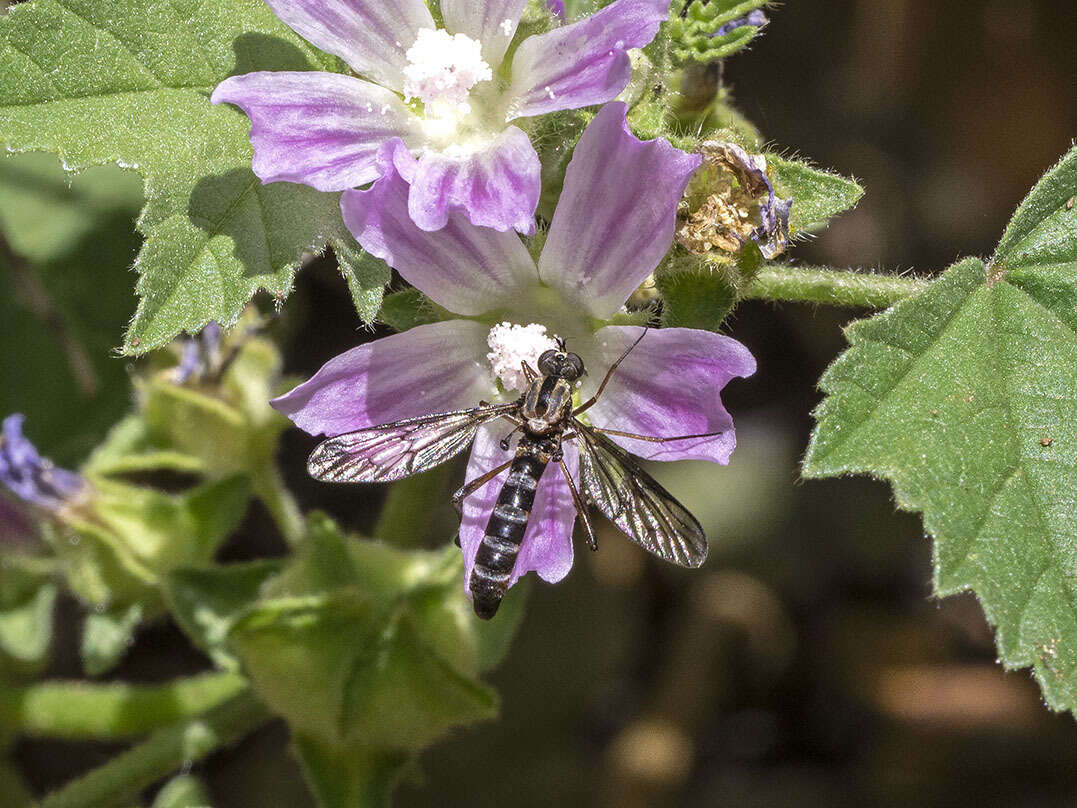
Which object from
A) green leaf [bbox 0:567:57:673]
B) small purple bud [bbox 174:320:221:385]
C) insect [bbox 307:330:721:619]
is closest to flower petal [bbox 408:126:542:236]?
insect [bbox 307:330:721:619]

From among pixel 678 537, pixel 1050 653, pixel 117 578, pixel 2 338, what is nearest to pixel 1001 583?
pixel 1050 653

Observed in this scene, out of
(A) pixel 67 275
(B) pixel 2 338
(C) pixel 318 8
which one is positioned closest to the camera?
(C) pixel 318 8

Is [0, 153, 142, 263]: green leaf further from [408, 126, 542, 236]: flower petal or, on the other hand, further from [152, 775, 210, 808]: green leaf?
[408, 126, 542, 236]: flower petal

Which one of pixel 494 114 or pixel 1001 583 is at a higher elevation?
pixel 494 114

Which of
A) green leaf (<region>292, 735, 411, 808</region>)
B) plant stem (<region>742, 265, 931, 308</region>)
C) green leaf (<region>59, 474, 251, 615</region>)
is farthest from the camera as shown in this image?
green leaf (<region>59, 474, 251, 615</region>)

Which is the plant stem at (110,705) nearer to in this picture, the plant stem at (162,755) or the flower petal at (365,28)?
the plant stem at (162,755)

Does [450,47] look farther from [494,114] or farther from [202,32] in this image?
[202,32]

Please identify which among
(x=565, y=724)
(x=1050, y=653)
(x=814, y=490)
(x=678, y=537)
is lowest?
(x=565, y=724)

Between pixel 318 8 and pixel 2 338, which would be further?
pixel 2 338
